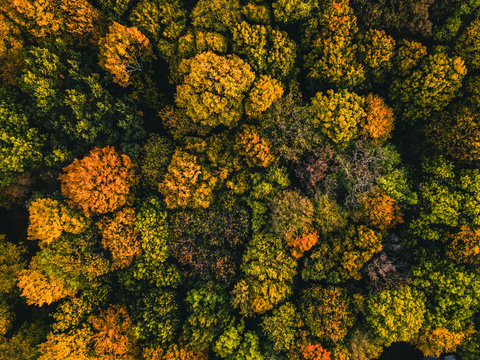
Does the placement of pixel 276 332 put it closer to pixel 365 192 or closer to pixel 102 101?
pixel 365 192

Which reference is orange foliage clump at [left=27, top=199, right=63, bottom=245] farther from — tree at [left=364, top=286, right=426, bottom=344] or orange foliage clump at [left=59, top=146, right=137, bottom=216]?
tree at [left=364, top=286, right=426, bottom=344]

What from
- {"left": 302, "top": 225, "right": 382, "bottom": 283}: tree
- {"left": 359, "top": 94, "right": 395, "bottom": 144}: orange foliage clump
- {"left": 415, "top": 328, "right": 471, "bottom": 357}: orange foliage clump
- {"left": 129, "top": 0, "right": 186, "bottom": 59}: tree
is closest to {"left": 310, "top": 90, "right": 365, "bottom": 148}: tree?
{"left": 359, "top": 94, "right": 395, "bottom": 144}: orange foliage clump

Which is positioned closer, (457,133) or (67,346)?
(457,133)

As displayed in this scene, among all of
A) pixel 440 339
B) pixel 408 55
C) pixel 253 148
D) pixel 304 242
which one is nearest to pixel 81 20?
pixel 253 148

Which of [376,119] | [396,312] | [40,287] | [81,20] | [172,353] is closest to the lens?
[81,20]

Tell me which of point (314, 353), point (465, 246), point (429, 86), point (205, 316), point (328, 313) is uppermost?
point (429, 86)

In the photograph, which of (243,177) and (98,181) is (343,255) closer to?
(243,177)

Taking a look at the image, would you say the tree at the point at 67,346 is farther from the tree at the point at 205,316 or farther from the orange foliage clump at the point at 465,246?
the orange foliage clump at the point at 465,246

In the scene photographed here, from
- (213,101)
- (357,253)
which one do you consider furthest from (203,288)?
(213,101)
